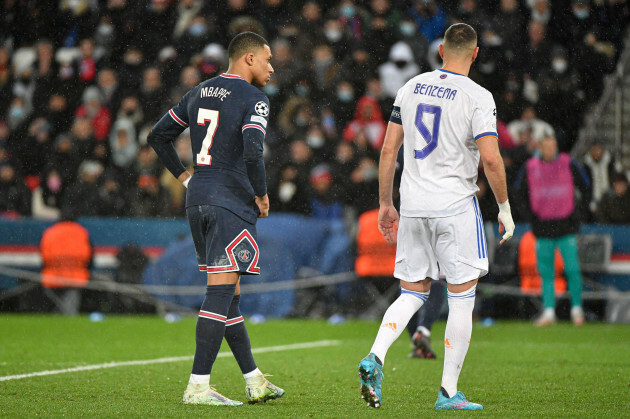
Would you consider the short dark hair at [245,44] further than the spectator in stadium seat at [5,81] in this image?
No

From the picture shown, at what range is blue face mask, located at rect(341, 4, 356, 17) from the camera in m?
15.3

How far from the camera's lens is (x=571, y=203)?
1188 centimetres

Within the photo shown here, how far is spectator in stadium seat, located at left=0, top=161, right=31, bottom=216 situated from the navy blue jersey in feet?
31.9

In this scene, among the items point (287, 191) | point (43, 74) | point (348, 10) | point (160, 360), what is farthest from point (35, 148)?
point (160, 360)

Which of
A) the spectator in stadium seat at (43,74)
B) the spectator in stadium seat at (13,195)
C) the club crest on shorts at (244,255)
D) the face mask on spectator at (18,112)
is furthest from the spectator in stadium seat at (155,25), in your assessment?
the club crest on shorts at (244,255)

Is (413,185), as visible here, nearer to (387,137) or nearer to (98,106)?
(387,137)

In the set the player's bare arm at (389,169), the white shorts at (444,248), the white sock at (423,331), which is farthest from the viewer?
the white sock at (423,331)

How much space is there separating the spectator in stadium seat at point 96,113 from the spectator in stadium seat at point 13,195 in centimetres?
130

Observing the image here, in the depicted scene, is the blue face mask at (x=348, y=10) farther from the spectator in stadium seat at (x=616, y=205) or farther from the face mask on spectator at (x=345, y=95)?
the spectator in stadium seat at (x=616, y=205)

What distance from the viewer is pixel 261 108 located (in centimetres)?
516

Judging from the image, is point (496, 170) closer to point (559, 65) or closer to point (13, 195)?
point (559, 65)

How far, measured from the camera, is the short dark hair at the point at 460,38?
517 cm

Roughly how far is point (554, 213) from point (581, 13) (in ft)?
15.0

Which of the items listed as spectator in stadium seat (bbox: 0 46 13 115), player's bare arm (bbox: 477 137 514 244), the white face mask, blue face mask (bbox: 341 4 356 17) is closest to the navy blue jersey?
player's bare arm (bbox: 477 137 514 244)
